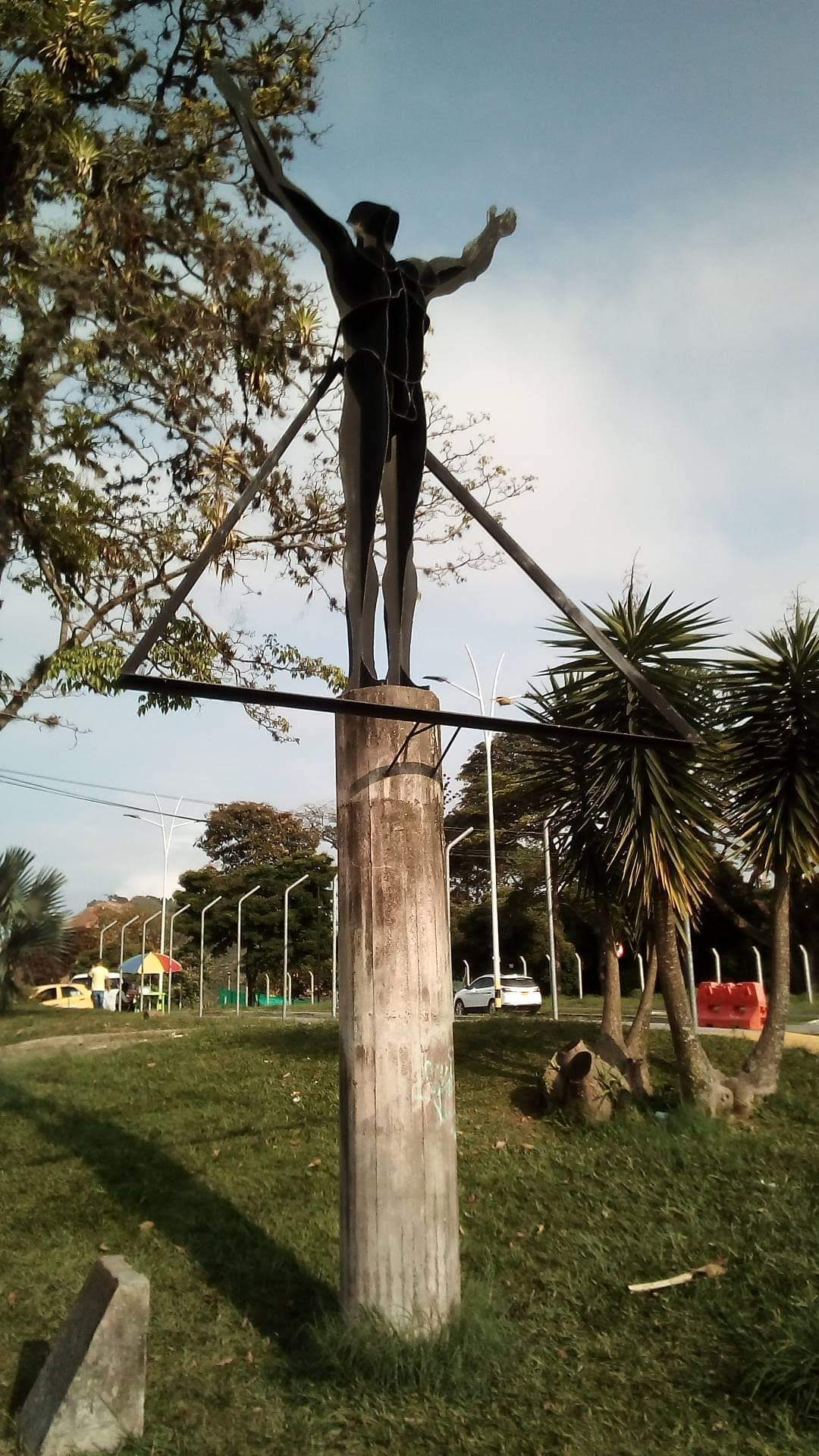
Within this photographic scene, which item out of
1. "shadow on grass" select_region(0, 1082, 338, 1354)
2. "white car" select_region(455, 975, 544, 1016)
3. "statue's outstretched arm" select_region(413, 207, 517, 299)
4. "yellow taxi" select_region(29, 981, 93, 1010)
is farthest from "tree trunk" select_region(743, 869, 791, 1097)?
"yellow taxi" select_region(29, 981, 93, 1010)

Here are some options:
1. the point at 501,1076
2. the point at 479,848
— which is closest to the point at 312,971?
the point at 479,848

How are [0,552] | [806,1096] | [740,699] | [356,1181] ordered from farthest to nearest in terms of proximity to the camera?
[0,552] → [740,699] → [806,1096] → [356,1181]

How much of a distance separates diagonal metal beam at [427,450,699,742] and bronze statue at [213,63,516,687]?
0.30m

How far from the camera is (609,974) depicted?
418 inches

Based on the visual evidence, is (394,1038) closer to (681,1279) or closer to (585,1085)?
(681,1279)

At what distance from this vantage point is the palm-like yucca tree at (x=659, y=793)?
30.0ft

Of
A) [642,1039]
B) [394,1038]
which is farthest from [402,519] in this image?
[642,1039]

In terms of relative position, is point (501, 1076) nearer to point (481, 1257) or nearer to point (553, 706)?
point (553, 706)

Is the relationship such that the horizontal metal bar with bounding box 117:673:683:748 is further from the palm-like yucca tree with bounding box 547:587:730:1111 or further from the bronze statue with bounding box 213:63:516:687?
the palm-like yucca tree with bounding box 547:587:730:1111

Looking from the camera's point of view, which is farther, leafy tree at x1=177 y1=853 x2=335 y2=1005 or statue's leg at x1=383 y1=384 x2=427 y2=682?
leafy tree at x1=177 y1=853 x2=335 y2=1005

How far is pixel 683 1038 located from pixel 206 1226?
3878 millimetres

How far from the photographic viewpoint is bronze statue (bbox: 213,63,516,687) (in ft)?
17.7

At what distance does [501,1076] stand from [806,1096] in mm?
2789

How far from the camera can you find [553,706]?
33.2 feet
